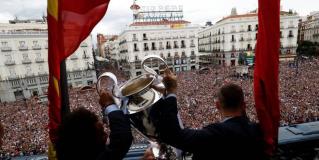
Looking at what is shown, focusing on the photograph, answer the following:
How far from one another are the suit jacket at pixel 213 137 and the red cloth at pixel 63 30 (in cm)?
129

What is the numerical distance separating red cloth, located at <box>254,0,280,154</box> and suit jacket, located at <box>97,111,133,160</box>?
4.05 feet

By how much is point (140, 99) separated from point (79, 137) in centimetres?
59

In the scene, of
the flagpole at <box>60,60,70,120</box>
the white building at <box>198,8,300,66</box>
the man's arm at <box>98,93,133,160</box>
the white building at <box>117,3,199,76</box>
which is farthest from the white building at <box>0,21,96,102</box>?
the man's arm at <box>98,93,133,160</box>

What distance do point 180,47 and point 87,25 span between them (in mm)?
45815

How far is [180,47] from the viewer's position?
48.3m

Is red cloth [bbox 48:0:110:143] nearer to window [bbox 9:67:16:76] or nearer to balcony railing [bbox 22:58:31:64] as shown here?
window [bbox 9:67:16:76]

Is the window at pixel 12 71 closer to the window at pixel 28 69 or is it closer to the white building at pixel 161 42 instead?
the window at pixel 28 69

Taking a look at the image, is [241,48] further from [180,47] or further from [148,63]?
[148,63]

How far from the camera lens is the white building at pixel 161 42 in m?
46.4

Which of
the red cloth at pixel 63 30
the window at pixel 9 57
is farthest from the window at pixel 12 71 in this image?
the red cloth at pixel 63 30

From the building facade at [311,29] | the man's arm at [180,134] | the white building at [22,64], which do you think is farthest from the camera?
the building facade at [311,29]

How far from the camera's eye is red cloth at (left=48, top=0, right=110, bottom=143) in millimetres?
2826

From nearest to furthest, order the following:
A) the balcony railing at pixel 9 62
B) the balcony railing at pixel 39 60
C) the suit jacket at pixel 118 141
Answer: the suit jacket at pixel 118 141 < the balcony railing at pixel 9 62 < the balcony railing at pixel 39 60

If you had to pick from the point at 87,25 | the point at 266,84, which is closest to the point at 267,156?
the point at 266,84
